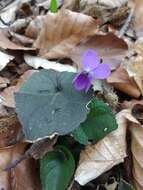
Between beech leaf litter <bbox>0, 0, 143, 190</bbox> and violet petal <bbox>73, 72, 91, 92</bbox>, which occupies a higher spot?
violet petal <bbox>73, 72, 91, 92</bbox>

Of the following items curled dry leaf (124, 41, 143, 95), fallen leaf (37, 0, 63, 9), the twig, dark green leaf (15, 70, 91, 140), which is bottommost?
fallen leaf (37, 0, 63, 9)

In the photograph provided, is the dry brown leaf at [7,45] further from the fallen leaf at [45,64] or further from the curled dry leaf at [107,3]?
the curled dry leaf at [107,3]

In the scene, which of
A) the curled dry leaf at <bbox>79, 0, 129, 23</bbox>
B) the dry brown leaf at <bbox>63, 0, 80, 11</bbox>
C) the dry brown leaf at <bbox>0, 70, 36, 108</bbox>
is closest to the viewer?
the dry brown leaf at <bbox>0, 70, 36, 108</bbox>

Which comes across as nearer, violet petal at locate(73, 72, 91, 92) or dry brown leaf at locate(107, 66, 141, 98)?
violet petal at locate(73, 72, 91, 92)

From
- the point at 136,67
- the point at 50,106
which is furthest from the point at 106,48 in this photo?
the point at 50,106

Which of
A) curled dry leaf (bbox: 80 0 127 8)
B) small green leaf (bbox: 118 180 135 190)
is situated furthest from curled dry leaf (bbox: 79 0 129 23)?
small green leaf (bbox: 118 180 135 190)

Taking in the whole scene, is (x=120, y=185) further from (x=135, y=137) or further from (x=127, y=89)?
(x=127, y=89)

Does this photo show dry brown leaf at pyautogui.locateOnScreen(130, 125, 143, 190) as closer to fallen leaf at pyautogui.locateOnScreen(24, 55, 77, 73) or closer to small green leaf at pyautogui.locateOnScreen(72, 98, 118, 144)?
small green leaf at pyautogui.locateOnScreen(72, 98, 118, 144)

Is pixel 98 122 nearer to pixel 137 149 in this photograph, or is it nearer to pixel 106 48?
pixel 137 149
